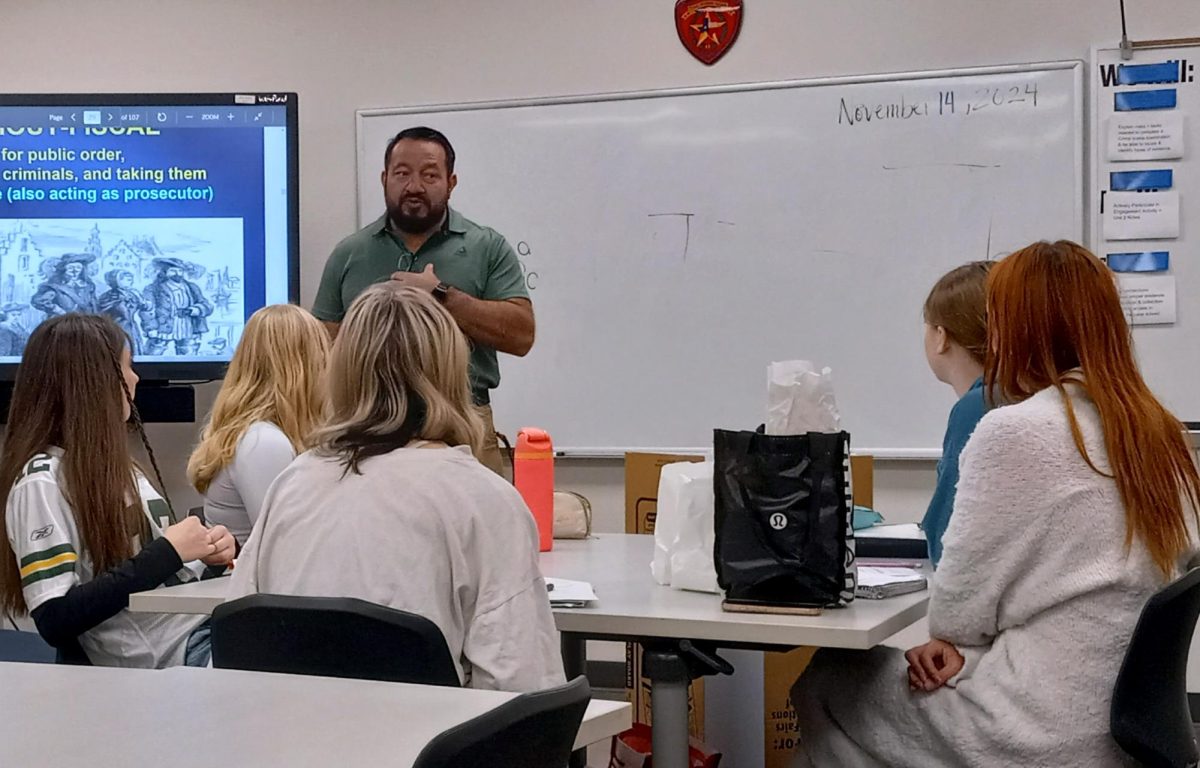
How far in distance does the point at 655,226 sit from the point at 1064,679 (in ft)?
8.45

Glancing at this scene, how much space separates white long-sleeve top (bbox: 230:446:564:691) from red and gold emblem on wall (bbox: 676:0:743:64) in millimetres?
2632

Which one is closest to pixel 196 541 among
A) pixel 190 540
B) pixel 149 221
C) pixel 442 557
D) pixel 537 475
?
pixel 190 540

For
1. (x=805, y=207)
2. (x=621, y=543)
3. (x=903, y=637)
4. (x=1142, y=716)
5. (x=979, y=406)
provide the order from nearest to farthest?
(x=1142, y=716), (x=979, y=406), (x=621, y=543), (x=903, y=637), (x=805, y=207)

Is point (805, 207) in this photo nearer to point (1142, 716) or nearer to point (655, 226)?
point (655, 226)

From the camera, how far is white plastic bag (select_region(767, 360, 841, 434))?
195cm

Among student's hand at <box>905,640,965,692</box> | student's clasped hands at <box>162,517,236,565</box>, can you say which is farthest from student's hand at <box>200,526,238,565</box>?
student's hand at <box>905,640,965,692</box>

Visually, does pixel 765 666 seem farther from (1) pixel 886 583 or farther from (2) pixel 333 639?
(2) pixel 333 639

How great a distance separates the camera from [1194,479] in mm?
1816

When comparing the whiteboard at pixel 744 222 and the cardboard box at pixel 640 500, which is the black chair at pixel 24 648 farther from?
the whiteboard at pixel 744 222

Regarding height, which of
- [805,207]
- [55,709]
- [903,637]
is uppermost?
[805,207]

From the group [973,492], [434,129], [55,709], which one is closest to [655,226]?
[434,129]

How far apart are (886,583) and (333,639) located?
95cm

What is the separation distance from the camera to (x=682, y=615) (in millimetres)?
1840

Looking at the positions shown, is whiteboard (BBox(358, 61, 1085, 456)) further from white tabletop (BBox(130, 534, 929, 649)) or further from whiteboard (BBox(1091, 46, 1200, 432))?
white tabletop (BBox(130, 534, 929, 649))
